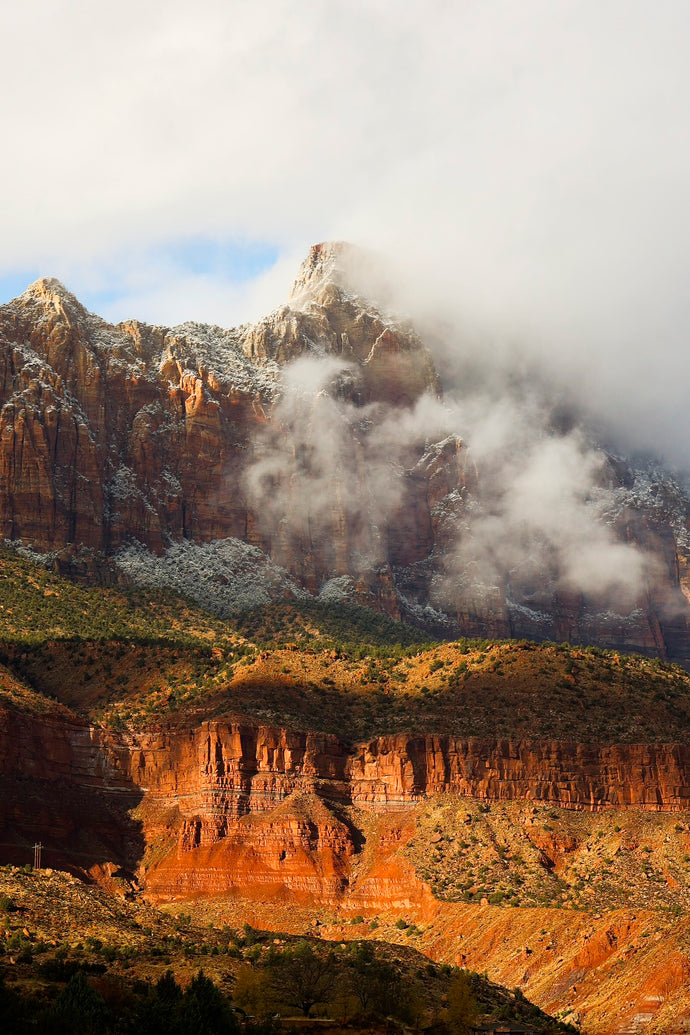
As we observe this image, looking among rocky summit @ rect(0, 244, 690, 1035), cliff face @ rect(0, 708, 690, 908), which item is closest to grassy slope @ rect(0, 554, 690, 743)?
rocky summit @ rect(0, 244, 690, 1035)

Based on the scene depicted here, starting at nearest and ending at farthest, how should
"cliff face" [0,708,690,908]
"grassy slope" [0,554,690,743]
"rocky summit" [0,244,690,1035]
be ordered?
"rocky summit" [0,244,690,1035] → "cliff face" [0,708,690,908] → "grassy slope" [0,554,690,743]

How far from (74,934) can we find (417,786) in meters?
50.4

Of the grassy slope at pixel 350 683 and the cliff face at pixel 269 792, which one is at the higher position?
the grassy slope at pixel 350 683

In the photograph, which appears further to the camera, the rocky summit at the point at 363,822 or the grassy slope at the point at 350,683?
the grassy slope at the point at 350,683

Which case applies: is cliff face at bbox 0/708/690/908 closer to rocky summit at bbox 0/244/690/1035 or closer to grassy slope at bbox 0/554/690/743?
rocky summit at bbox 0/244/690/1035

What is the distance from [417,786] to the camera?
134 meters

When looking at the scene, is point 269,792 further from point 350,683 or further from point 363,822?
point 350,683

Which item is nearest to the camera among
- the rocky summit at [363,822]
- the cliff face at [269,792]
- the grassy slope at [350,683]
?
the rocky summit at [363,822]

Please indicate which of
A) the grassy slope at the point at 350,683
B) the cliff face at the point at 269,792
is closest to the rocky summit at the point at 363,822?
the cliff face at the point at 269,792

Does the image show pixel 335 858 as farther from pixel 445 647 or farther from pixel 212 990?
pixel 212 990

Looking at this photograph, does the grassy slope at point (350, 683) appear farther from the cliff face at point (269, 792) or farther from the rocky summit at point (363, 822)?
the cliff face at point (269, 792)

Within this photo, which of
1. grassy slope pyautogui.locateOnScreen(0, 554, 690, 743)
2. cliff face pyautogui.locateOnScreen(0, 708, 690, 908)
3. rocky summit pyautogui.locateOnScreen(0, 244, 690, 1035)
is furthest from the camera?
grassy slope pyautogui.locateOnScreen(0, 554, 690, 743)

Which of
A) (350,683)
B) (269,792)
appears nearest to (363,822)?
(269,792)

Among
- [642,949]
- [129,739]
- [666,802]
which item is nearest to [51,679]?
[129,739]
